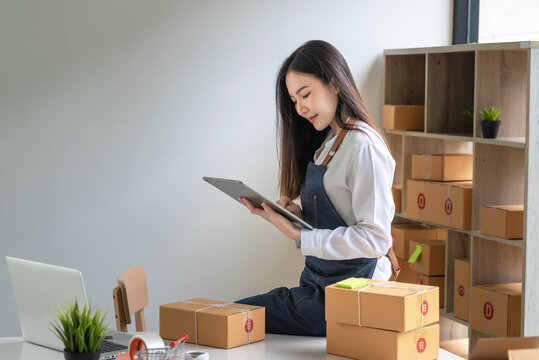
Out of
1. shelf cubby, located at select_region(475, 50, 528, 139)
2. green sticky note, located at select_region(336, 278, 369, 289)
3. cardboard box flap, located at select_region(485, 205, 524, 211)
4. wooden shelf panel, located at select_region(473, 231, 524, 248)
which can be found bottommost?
wooden shelf panel, located at select_region(473, 231, 524, 248)

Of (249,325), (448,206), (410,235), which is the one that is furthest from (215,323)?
(410,235)

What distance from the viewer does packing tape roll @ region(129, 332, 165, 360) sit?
69.2 inches

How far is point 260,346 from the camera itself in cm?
211

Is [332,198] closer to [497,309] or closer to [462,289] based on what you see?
[497,309]

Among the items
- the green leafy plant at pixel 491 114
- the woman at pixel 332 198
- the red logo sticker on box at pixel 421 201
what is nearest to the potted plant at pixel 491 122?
the green leafy plant at pixel 491 114

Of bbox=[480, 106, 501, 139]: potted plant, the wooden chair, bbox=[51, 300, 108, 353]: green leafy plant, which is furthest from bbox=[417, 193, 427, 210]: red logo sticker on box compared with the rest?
bbox=[51, 300, 108, 353]: green leafy plant

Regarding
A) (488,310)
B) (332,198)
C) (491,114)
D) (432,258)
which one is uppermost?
(491,114)

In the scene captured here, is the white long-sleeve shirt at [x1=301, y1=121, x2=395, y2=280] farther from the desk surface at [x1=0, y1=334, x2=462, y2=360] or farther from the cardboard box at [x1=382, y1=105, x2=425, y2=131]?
the cardboard box at [x1=382, y1=105, x2=425, y2=131]

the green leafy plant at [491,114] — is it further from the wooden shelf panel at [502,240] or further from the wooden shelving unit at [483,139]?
the wooden shelf panel at [502,240]

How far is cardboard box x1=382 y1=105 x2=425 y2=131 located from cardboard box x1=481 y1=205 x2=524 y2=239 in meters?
0.83

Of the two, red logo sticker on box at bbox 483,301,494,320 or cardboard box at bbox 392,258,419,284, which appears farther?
cardboard box at bbox 392,258,419,284

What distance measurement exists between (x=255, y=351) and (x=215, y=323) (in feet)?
0.46

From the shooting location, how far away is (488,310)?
3.31 meters

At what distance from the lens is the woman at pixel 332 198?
2312 millimetres
